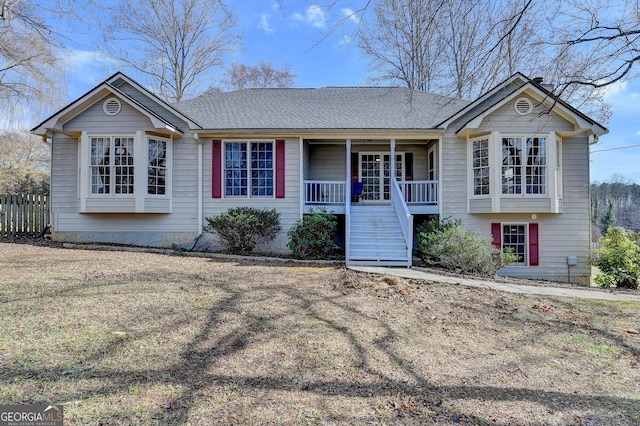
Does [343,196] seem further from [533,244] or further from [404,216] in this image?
[533,244]

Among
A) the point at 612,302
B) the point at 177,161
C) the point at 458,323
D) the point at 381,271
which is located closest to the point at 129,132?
the point at 177,161

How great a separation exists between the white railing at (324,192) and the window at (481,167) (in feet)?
14.1

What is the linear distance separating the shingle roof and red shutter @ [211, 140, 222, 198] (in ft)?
2.21

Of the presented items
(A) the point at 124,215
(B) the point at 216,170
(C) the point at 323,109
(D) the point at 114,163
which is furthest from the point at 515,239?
(D) the point at 114,163

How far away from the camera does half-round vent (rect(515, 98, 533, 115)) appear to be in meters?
10.5

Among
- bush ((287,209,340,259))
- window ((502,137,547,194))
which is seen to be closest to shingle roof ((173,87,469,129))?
window ((502,137,547,194))

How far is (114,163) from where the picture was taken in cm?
1040

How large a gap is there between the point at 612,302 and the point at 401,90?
1129 cm

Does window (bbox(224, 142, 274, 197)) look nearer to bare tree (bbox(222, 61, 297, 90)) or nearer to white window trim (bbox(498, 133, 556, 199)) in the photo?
white window trim (bbox(498, 133, 556, 199))

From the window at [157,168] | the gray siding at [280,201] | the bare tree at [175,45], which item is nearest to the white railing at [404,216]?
the gray siding at [280,201]

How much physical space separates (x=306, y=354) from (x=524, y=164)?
10056 mm

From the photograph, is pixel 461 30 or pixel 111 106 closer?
pixel 461 30

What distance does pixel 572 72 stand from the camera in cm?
654

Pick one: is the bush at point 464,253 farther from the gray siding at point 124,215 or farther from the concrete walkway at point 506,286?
the gray siding at point 124,215
